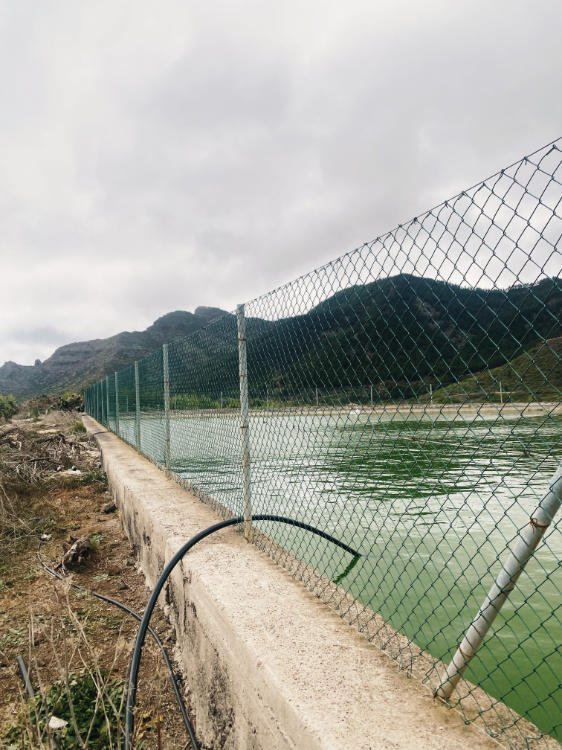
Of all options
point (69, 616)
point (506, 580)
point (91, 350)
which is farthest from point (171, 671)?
point (91, 350)

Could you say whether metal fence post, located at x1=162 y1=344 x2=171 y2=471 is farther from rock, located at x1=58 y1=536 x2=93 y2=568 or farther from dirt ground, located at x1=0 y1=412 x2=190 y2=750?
rock, located at x1=58 y1=536 x2=93 y2=568

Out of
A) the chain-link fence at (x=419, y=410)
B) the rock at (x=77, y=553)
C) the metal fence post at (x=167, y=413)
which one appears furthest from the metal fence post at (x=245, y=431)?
the metal fence post at (x=167, y=413)

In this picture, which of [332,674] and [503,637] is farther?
[503,637]

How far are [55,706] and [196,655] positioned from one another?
0.71 metres

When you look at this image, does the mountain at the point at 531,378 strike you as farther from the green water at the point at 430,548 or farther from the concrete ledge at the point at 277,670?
the concrete ledge at the point at 277,670

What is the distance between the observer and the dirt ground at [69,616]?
2275mm

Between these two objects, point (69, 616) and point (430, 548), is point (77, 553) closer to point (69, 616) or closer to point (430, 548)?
point (69, 616)

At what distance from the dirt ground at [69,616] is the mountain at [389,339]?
1782 mm

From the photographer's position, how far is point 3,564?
450cm

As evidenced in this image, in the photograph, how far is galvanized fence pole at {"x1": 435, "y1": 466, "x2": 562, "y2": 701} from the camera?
57.2 inches

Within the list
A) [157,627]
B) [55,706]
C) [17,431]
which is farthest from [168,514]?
[17,431]

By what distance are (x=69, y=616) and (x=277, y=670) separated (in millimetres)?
1557

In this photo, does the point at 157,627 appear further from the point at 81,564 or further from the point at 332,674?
the point at 332,674

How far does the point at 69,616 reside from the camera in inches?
111
